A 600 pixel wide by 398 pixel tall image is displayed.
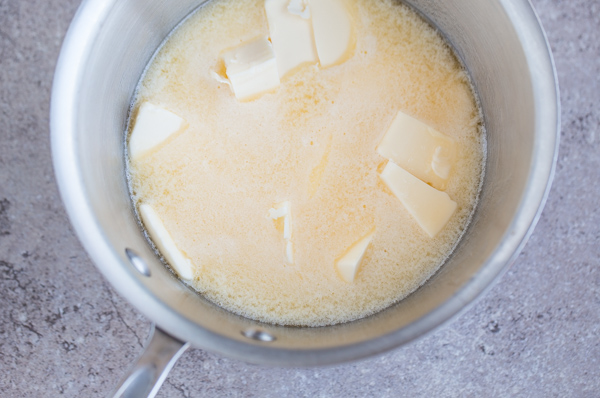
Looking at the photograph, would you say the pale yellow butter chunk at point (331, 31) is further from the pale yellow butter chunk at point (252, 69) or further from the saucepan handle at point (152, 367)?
the saucepan handle at point (152, 367)

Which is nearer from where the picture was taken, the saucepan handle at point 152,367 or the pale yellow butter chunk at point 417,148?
the saucepan handle at point 152,367

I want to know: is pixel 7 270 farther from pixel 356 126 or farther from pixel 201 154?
pixel 356 126

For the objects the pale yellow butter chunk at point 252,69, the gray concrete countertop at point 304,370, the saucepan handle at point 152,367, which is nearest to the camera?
the saucepan handle at point 152,367

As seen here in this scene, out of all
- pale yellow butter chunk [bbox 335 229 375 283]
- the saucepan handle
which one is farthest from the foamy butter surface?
the saucepan handle

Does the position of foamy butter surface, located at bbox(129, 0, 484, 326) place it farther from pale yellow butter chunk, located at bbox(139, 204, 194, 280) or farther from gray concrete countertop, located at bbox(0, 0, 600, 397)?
gray concrete countertop, located at bbox(0, 0, 600, 397)

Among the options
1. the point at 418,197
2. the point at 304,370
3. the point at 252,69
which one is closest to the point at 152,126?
the point at 252,69

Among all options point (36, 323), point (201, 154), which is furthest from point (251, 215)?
point (36, 323)

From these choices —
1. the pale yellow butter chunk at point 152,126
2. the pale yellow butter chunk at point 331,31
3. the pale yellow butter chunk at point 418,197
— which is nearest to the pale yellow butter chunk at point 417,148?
the pale yellow butter chunk at point 418,197
